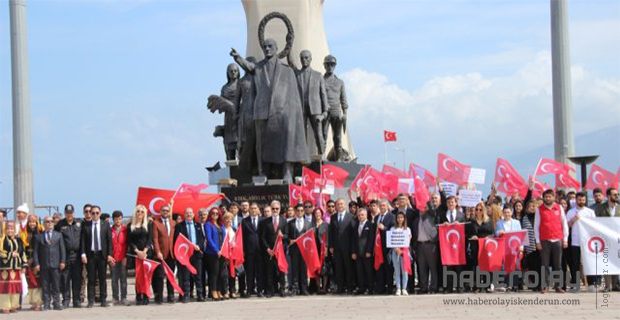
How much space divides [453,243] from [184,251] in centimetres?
400

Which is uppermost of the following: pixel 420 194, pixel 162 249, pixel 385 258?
pixel 420 194

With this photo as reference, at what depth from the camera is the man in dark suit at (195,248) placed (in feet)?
54.9

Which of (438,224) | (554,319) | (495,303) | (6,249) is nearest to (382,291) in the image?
(438,224)

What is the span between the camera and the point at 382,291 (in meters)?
17.1

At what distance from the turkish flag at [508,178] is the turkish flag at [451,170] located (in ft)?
2.06

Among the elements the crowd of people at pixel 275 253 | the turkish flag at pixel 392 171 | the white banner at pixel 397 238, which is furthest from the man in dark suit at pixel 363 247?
the turkish flag at pixel 392 171

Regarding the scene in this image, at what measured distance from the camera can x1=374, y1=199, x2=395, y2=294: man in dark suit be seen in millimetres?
17000

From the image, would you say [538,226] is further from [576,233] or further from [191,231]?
[191,231]

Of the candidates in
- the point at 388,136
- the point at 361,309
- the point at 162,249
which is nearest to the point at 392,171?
the point at 162,249

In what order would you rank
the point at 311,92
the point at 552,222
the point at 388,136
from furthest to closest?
the point at 388,136 → the point at 311,92 → the point at 552,222

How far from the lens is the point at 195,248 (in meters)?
16.7

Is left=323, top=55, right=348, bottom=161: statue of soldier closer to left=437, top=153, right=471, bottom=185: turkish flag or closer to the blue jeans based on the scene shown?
left=437, top=153, right=471, bottom=185: turkish flag

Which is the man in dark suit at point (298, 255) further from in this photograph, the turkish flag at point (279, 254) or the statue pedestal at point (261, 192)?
the statue pedestal at point (261, 192)

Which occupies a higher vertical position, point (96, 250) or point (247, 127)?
point (247, 127)
